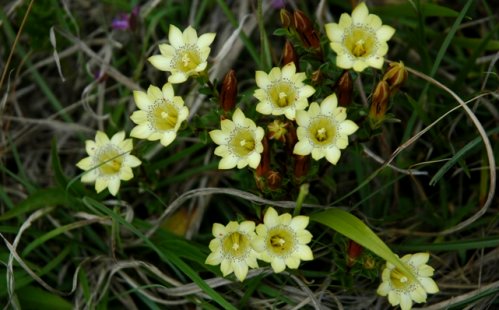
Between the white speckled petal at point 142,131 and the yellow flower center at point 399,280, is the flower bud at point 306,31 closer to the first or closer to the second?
the white speckled petal at point 142,131

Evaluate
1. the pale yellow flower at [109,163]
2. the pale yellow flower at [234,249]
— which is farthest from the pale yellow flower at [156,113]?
the pale yellow flower at [234,249]

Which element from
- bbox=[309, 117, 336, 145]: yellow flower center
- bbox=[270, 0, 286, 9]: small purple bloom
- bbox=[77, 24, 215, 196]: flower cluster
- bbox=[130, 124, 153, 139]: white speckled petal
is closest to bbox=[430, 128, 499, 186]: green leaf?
bbox=[309, 117, 336, 145]: yellow flower center

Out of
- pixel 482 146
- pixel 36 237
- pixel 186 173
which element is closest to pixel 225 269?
pixel 186 173

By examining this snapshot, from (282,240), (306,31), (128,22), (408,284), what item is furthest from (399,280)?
(128,22)

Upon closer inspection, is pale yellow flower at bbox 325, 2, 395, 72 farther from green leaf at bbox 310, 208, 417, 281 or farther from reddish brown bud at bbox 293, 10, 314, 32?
green leaf at bbox 310, 208, 417, 281

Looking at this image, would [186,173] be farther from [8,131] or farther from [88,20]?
[88,20]
